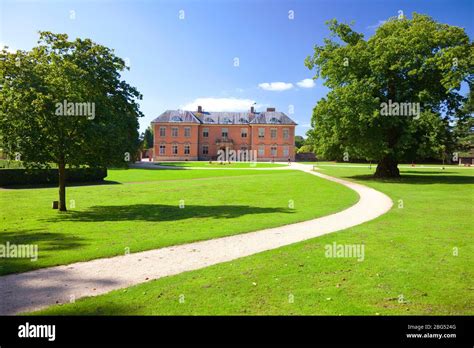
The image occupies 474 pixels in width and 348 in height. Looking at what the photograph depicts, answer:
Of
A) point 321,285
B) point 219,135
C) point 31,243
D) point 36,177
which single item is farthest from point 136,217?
point 219,135

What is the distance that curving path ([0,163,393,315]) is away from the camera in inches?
229

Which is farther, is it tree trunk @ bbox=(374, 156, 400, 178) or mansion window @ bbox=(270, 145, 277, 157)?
mansion window @ bbox=(270, 145, 277, 157)

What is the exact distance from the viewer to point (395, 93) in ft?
98.2

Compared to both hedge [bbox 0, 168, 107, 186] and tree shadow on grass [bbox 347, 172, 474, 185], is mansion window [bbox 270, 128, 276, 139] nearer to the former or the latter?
tree shadow on grass [bbox 347, 172, 474, 185]

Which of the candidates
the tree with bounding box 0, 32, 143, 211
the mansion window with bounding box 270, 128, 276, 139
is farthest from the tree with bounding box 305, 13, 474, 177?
the mansion window with bounding box 270, 128, 276, 139

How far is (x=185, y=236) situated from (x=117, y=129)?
246 inches

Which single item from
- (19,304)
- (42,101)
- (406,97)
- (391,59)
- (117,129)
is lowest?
(19,304)

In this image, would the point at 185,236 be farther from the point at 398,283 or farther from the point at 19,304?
the point at 398,283

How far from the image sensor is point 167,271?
23.1ft

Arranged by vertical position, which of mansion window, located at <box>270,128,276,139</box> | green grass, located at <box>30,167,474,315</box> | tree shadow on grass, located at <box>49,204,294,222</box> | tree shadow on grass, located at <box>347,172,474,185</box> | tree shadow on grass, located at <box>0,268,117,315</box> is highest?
mansion window, located at <box>270,128,276,139</box>

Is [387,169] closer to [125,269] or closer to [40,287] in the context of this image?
[125,269]

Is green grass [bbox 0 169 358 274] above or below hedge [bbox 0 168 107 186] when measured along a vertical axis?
below

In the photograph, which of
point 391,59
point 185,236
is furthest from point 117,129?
point 391,59

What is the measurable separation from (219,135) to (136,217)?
216 ft
